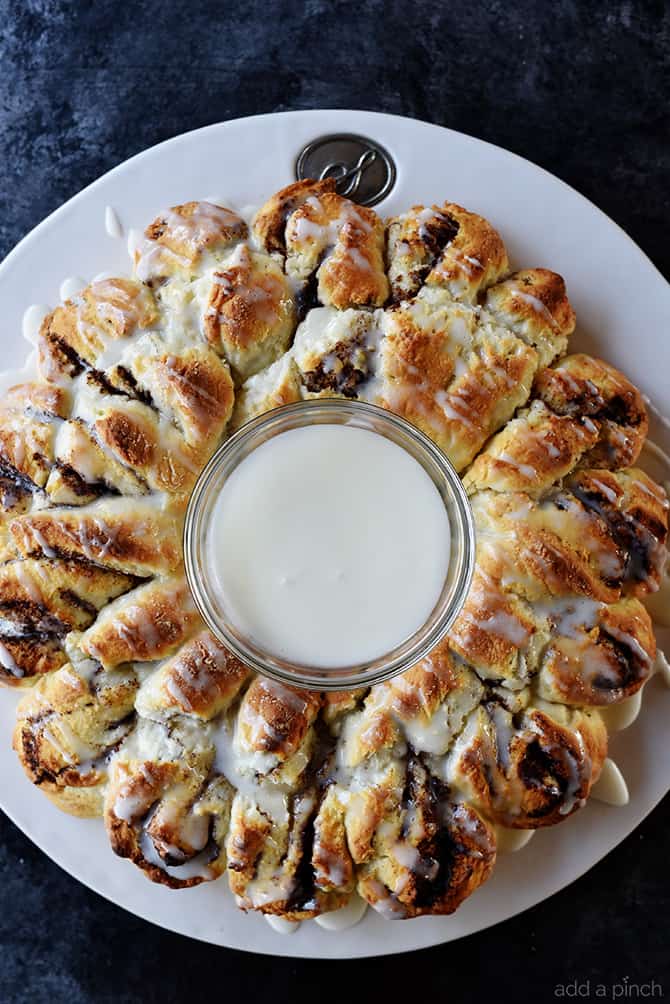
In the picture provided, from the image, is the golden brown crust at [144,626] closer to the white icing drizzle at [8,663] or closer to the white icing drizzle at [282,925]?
the white icing drizzle at [8,663]

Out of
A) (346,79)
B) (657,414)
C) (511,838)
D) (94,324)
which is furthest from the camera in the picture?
(346,79)

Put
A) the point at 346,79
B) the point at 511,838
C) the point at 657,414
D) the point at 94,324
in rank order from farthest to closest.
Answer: the point at 346,79 < the point at 657,414 < the point at 511,838 < the point at 94,324

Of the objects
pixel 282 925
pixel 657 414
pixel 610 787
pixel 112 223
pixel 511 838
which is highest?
pixel 657 414

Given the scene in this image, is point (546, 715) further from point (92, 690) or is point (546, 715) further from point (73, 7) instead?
point (73, 7)

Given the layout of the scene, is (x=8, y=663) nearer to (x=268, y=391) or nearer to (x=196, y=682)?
(x=196, y=682)

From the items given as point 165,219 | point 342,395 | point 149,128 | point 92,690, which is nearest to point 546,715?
point 342,395

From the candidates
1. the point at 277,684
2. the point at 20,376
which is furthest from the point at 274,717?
the point at 20,376
